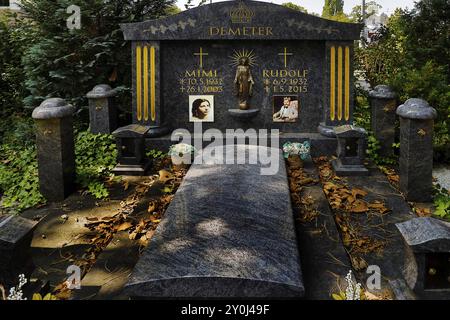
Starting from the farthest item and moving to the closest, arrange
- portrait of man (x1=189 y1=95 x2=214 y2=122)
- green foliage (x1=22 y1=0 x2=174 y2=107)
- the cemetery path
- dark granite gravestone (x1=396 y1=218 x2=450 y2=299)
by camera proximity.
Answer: green foliage (x1=22 y1=0 x2=174 y2=107) < portrait of man (x1=189 y1=95 x2=214 y2=122) < the cemetery path < dark granite gravestone (x1=396 y1=218 x2=450 y2=299)

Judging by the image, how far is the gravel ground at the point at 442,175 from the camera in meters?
7.48

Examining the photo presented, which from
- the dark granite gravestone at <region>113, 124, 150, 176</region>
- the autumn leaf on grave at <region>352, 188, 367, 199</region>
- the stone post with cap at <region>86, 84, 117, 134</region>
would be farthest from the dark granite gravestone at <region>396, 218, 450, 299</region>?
the stone post with cap at <region>86, 84, 117, 134</region>

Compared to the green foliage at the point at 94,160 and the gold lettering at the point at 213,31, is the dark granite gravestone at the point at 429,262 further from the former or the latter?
the gold lettering at the point at 213,31

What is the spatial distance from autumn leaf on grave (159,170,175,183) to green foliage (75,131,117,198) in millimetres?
766

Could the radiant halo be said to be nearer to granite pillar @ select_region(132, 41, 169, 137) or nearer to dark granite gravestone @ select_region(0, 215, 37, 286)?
granite pillar @ select_region(132, 41, 169, 137)

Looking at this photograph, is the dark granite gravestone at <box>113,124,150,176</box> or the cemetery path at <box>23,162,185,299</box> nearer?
the cemetery path at <box>23,162,185,299</box>

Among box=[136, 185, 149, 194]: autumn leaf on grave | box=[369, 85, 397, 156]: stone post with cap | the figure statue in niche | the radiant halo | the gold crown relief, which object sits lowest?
box=[136, 185, 149, 194]: autumn leaf on grave

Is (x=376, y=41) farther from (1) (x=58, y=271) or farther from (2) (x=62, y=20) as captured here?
(1) (x=58, y=271)

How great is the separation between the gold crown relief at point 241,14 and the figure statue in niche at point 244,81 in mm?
625

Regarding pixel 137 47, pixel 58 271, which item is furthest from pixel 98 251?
pixel 137 47

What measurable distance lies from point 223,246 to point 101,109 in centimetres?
515

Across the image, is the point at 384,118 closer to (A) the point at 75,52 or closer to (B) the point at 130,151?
(B) the point at 130,151

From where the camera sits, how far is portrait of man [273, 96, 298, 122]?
8047 mm

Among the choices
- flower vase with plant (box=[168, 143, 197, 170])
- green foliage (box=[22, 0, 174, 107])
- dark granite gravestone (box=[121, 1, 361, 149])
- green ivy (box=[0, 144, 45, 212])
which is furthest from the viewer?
green foliage (box=[22, 0, 174, 107])
